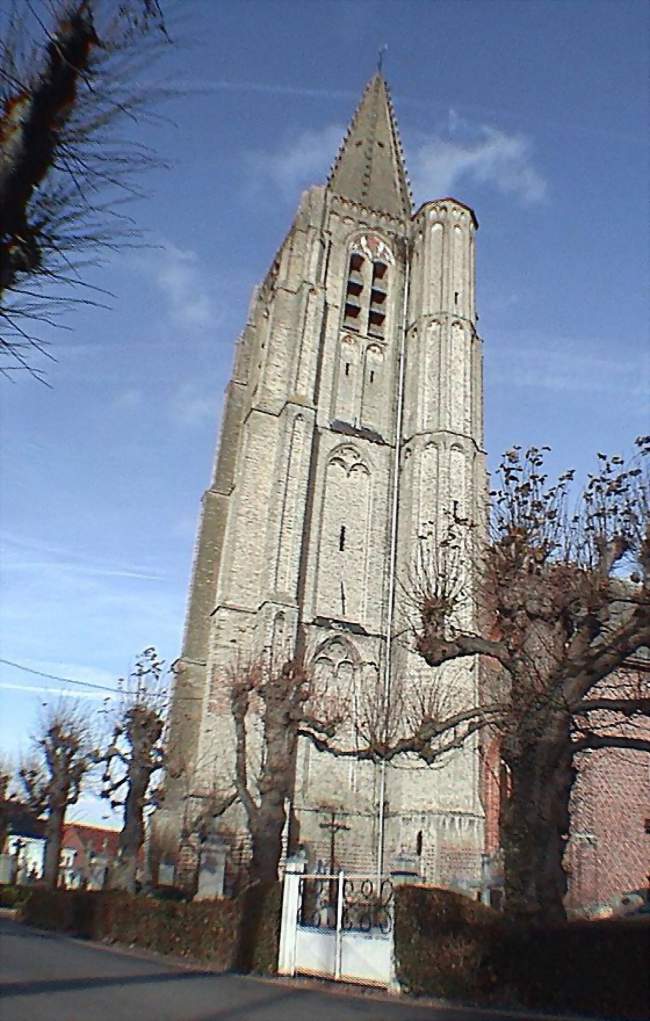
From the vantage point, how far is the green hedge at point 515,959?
7855 millimetres

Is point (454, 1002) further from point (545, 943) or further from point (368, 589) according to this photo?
point (368, 589)

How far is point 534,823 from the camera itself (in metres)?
9.77

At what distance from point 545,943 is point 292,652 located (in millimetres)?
14384

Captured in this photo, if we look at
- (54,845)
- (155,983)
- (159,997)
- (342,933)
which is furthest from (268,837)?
(54,845)

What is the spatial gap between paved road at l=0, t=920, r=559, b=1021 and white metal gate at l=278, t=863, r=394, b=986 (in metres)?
0.54

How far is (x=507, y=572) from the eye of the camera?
1195 centimetres

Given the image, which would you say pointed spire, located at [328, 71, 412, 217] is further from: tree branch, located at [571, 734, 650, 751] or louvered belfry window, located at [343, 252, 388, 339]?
tree branch, located at [571, 734, 650, 751]

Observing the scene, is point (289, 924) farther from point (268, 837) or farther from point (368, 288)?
point (368, 288)

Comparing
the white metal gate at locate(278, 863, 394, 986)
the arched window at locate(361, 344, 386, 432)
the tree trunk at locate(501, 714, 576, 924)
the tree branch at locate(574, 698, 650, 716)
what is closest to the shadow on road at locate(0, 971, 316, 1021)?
the white metal gate at locate(278, 863, 394, 986)

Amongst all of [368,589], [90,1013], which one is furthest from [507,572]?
[368,589]

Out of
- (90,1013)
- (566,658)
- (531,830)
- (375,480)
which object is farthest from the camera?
(375,480)

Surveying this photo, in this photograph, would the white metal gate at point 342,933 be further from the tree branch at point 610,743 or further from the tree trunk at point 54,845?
the tree trunk at point 54,845

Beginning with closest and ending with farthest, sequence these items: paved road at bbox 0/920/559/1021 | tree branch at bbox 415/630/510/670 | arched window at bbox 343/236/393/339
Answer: paved road at bbox 0/920/559/1021
tree branch at bbox 415/630/510/670
arched window at bbox 343/236/393/339

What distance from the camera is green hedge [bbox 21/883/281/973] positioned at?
36.3 feet
